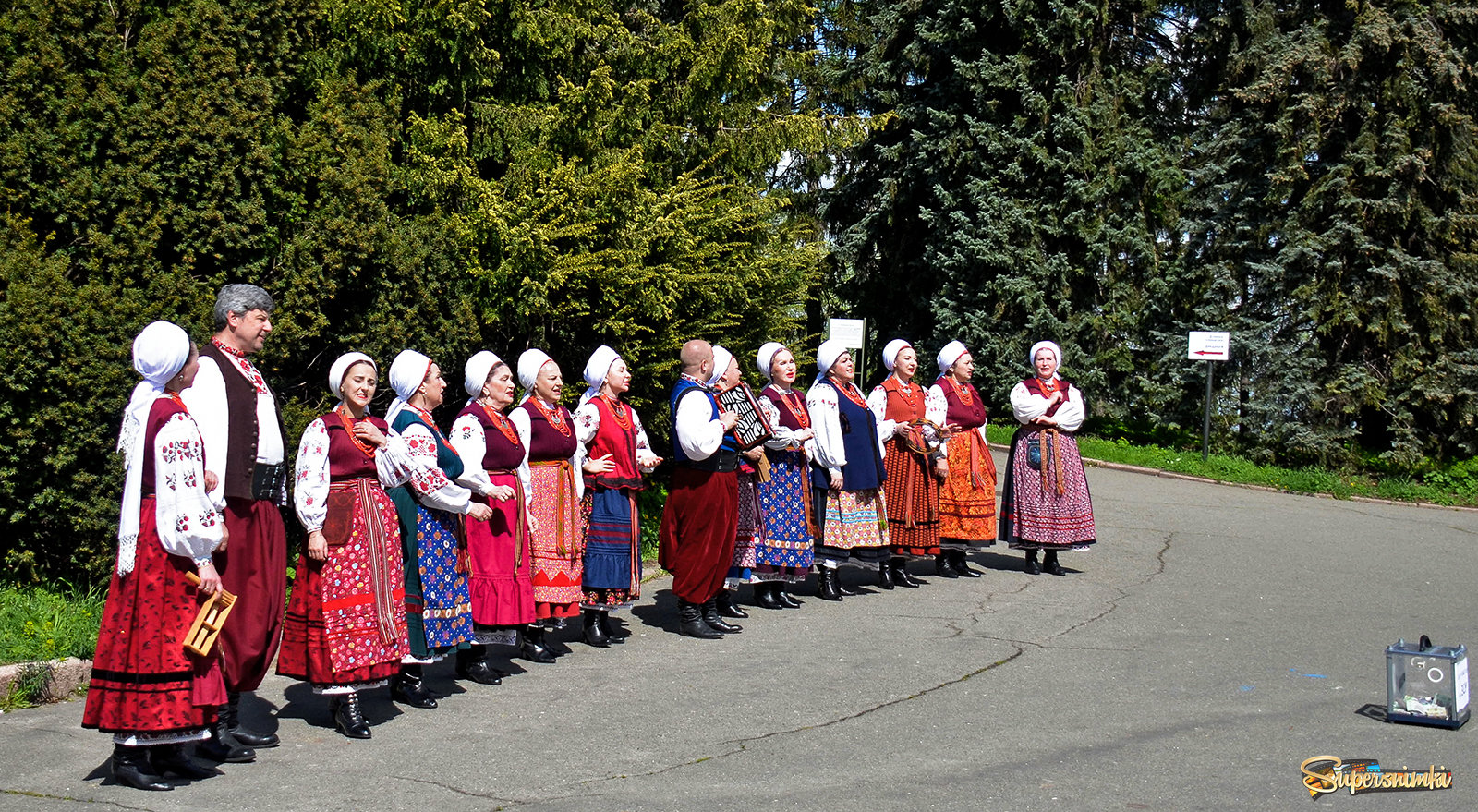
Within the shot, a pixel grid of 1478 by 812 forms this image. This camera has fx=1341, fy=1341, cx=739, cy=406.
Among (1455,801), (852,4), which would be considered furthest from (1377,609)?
(852,4)

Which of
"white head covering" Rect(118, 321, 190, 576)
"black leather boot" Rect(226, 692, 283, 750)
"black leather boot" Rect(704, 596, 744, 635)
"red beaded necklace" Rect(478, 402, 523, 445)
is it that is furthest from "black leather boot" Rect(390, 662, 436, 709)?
"black leather boot" Rect(704, 596, 744, 635)

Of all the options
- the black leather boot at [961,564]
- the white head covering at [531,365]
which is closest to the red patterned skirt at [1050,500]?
the black leather boot at [961,564]

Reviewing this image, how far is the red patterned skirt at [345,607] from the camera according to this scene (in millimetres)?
6387

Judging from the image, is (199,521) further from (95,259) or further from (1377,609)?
(1377,609)

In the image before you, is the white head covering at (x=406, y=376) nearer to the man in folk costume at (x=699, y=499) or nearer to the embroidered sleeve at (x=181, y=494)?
the embroidered sleeve at (x=181, y=494)

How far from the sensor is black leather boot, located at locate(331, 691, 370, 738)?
255 inches

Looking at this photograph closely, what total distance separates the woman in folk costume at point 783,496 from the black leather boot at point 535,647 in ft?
6.71

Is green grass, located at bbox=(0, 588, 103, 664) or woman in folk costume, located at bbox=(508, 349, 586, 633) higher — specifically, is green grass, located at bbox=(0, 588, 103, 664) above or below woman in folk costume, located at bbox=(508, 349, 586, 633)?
below

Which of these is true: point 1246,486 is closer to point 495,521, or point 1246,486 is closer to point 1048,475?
point 1048,475

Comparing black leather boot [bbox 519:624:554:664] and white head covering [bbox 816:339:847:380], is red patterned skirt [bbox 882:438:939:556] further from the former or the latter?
black leather boot [bbox 519:624:554:664]

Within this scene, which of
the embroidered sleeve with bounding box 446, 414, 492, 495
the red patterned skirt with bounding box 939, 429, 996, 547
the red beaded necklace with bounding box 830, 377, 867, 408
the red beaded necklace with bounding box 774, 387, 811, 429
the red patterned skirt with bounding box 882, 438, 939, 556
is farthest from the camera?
the red patterned skirt with bounding box 939, 429, 996, 547

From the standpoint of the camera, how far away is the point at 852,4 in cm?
2886

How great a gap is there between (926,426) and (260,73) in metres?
5.88

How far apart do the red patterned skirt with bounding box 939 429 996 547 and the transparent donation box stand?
4990mm
